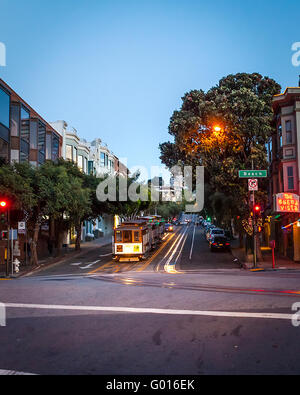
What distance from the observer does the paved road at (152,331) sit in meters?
6.25

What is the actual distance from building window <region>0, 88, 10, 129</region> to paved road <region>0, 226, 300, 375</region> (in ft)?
72.2

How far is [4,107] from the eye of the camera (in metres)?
32.3

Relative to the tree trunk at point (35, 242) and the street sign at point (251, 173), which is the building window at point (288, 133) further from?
the tree trunk at point (35, 242)

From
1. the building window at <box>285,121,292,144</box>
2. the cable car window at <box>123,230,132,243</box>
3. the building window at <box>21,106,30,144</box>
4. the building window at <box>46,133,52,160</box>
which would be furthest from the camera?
the building window at <box>46,133,52,160</box>

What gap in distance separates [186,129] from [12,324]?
20222 millimetres

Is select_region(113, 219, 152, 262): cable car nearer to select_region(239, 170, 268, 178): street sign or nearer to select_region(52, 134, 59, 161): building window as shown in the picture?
select_region(239, 170, 268, 178): street sign

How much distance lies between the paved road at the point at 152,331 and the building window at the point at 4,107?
21999 mm

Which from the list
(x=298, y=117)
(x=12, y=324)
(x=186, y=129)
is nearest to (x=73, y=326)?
(x=12, y=324)

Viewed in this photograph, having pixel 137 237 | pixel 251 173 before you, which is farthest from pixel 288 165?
pixel 137 237

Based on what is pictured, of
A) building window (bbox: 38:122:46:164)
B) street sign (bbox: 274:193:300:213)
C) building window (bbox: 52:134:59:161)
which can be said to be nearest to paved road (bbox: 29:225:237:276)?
street sign (bbox: 274:193:300:213)

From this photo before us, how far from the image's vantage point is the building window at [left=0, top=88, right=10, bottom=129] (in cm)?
3169

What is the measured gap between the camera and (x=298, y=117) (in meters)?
27.6

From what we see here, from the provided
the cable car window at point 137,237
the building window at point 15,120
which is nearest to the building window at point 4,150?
the building window at point 15,120
